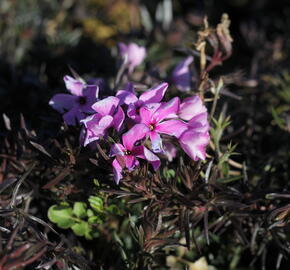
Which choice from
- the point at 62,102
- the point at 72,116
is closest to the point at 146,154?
the point at 72,116

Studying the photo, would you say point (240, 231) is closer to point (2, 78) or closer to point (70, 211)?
point (70, 211)

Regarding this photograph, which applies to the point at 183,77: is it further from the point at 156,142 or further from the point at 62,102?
the point at 156,142

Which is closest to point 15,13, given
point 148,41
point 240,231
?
point 148,41

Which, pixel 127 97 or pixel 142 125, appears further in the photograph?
pixel 127 97

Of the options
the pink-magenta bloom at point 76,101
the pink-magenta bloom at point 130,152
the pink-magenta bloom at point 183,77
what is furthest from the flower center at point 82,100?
the pink-magenta bloom at point 183,77

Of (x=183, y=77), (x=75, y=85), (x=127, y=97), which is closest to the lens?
(x=127, y=97)
